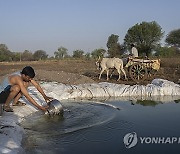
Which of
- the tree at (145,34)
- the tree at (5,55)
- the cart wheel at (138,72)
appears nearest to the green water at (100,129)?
the cart wheel at (138,72)

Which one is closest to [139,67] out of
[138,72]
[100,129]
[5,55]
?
[138,72]

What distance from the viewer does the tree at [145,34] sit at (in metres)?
45.6

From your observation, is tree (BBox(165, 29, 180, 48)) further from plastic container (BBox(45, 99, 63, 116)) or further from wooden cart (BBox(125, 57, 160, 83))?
plastic container (BBox(45, 99, 63, 116))

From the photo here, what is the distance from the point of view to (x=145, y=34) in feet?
149

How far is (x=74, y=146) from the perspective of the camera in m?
5.19

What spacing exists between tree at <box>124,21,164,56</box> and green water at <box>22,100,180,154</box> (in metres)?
37.9

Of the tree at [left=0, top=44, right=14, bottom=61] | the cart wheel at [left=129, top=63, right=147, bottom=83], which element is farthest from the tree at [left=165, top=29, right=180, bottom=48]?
the cart wheel at [left=129, top=63, right=147, bottom=83]

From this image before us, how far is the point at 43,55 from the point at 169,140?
239 feet

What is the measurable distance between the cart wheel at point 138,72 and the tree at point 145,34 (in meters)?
30.8

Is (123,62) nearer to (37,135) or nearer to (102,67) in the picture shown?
(102,67)

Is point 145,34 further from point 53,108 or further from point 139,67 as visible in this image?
point 53,108

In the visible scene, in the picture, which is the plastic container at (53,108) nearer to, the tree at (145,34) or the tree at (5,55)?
the tree at (145,34)

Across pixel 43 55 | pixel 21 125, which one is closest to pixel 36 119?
pixel 21 125

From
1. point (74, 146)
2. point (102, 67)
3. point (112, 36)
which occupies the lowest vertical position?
point (74, 146)
